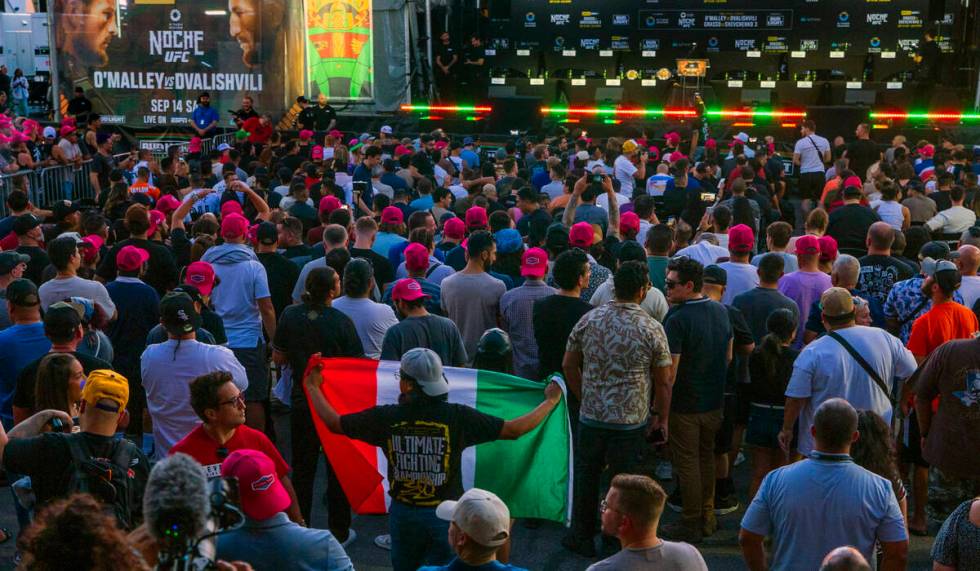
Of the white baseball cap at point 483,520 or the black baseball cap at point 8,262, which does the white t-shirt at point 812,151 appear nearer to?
the black baseball cap at point 8,262

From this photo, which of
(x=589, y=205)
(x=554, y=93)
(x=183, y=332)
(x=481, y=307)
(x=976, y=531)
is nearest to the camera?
(x=976, y=531)

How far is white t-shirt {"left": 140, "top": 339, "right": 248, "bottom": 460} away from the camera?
20.8ft

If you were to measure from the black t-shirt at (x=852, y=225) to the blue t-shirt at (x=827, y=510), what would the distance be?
671cm

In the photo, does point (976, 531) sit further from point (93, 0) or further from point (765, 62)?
point (765, 62)

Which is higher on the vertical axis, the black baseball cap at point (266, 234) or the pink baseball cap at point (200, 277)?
the black baseball cap at point (266, 234)

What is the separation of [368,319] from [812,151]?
483 inches

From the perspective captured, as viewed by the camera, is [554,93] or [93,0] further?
[554,93]

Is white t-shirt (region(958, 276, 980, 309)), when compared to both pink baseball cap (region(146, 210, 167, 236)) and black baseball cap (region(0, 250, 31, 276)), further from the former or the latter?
black baseball cap (region(0, 250, 31, 276))

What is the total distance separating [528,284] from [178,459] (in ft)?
15.6

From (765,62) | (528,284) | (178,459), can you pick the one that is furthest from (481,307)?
(765,62)

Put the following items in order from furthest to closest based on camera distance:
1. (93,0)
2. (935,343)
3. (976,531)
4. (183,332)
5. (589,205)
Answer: (93,0) → (589,205) → (935,343) → (183,332) → (976,531)

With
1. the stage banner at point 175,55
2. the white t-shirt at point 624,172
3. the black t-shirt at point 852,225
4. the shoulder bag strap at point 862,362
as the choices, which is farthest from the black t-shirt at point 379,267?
the stage banner at point 175,55

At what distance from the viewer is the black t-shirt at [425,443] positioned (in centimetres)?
525

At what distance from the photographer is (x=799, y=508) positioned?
488 centimetres
